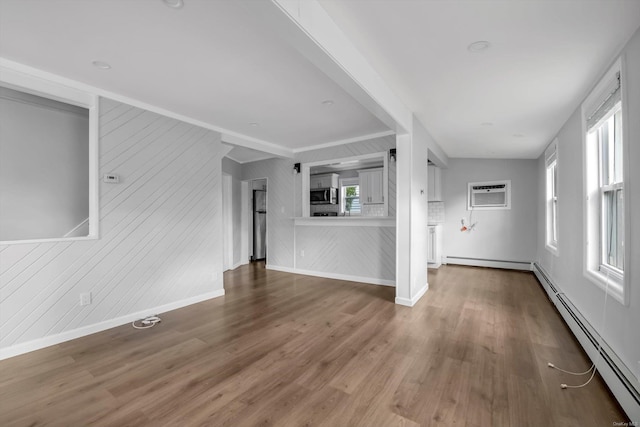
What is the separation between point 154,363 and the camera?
95.0 inches

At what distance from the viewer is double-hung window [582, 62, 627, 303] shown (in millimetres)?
2213

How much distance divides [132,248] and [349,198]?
244 inches

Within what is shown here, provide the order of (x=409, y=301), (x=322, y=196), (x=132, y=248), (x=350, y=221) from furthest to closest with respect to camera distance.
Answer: (x=322, y=196) < (x=350, y=221) < (x=409, y=301) < (x=132, y=248)

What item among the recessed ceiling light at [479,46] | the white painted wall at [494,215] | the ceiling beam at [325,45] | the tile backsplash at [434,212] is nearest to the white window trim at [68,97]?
the ceiling beam at [325,45]

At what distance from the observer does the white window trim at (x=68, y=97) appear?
8.40 feet

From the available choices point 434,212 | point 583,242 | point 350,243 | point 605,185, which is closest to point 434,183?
point 434,212

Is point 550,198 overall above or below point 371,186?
below

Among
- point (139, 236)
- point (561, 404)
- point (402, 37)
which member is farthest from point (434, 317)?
point (139, 236)

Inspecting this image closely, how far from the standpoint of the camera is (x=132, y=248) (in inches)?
133

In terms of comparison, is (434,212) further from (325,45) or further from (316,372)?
(325,45)

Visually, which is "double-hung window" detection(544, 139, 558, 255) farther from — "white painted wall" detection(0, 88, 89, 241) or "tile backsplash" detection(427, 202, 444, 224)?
"white painted wall" detection(0, 88, 89, 241)

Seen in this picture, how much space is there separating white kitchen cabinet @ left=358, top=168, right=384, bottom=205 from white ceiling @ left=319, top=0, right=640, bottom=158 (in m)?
3.74

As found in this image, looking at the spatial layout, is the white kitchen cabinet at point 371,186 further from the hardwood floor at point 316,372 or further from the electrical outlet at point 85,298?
the electrical outlet at point 85,298

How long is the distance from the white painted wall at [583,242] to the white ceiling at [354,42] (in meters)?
0.32
